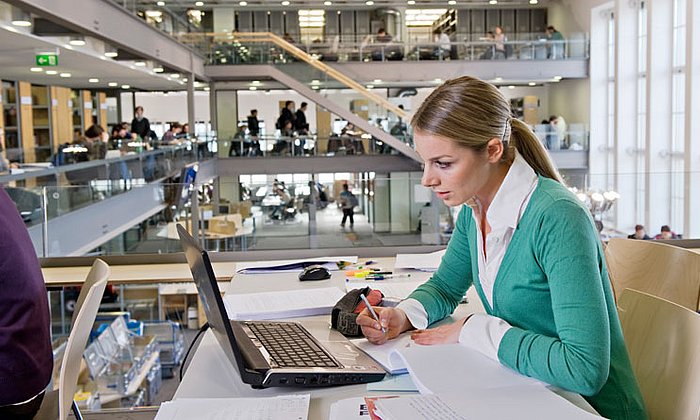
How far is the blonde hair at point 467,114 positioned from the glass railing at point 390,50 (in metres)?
16.1

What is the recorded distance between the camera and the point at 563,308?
1.52 meters

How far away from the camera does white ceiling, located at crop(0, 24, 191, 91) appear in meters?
10.2

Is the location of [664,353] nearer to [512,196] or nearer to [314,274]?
[512,196]

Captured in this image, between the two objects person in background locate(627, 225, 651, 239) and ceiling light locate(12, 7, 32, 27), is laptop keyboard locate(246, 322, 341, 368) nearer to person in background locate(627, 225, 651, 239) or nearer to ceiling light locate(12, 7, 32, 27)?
person in background locate(627, 225, 651, 239)

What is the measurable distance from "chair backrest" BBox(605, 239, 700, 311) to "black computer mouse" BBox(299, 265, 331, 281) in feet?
2.99

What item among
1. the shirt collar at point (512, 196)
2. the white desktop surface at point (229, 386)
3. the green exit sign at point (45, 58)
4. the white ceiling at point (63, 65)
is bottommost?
the white desktop surface at point (229, 386)

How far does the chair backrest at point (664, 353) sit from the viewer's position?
1.61 m

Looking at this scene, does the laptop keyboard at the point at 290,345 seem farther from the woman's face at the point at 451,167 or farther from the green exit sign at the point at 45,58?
the green exit sign at the point at 45,58

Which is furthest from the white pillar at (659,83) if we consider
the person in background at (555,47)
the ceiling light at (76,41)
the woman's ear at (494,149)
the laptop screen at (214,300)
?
the laptop screen at (214,300)

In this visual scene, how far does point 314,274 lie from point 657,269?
3.67ft

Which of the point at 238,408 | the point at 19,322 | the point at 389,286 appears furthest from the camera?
the point at 389,286

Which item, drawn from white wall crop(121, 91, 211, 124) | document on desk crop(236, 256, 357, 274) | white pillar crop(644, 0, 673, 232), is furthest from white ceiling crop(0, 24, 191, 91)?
white pillar crop(644, 0, 673, 232)

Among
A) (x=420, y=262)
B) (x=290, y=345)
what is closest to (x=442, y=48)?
(x=420, y=262)

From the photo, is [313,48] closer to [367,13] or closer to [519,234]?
[367,13]
